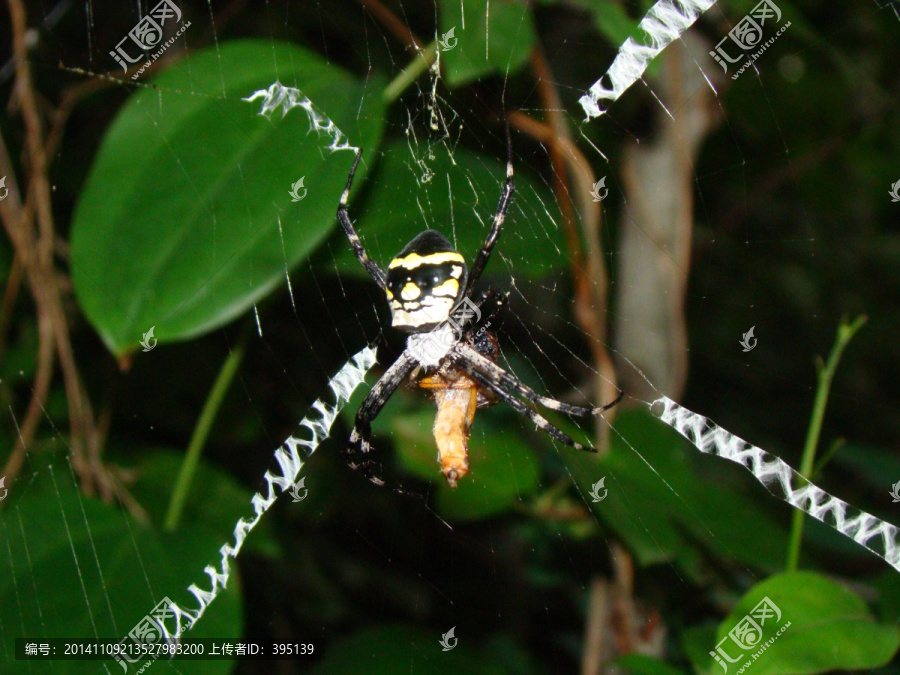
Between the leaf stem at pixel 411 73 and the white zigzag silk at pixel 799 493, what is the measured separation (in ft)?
3.66

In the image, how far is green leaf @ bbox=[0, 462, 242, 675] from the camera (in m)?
1.59

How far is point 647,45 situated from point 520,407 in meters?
0.95

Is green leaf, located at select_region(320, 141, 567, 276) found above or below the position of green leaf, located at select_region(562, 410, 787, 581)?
above

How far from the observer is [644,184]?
252 cm

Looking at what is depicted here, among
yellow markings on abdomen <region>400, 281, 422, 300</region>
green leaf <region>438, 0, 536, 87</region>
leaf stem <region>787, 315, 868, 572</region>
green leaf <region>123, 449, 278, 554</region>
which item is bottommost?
green leaf <region>123, 449, 278, 554</region>

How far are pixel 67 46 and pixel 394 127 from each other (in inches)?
77.9

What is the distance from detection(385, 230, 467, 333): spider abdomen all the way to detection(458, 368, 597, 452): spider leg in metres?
0.24

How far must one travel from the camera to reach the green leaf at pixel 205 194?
60.1 inches

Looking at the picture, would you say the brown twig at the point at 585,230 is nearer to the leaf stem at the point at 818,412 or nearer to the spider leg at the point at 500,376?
the spider leg at the point at 500,376

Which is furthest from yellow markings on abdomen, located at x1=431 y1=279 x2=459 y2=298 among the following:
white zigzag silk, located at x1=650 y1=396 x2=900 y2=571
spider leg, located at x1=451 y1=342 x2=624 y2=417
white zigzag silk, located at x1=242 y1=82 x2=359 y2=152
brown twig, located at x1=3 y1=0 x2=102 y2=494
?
brown twig, located at x1=3 y1=0 x2=102 y2=494

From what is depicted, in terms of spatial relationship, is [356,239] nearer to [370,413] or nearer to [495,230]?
[495,230]

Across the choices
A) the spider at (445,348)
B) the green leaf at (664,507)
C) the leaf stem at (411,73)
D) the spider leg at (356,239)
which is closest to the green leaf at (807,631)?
the green leaf at (664,507)

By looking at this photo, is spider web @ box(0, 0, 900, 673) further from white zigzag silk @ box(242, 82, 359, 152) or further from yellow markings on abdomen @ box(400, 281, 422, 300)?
yellow markings on abdomen @ box(400, 281, 422, 300)

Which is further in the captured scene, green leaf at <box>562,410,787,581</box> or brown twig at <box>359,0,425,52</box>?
brown twig at <box>359,0,425,52</box>
